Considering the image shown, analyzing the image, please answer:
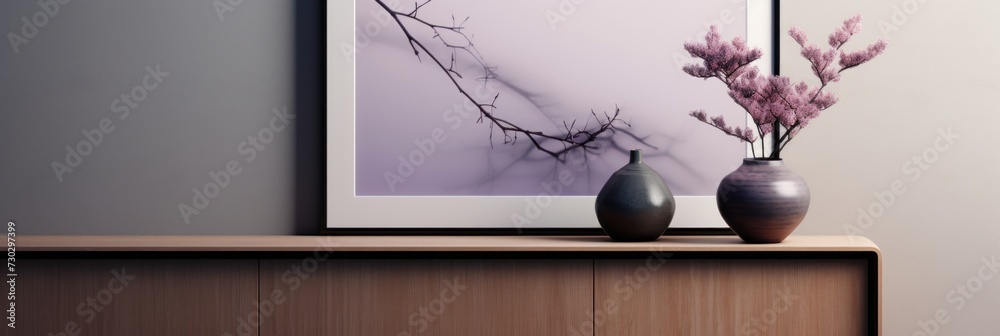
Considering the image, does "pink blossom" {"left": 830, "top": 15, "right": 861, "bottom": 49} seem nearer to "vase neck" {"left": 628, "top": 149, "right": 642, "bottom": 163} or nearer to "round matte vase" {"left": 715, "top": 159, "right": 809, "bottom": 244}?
"round matte vase" {"left": 715, "top": 159, "right": 809, "bottom": 244}

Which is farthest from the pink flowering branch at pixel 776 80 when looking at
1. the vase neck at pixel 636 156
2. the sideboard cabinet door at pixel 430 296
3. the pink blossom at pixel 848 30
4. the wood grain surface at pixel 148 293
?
the wood grain surface at pixel 148 293

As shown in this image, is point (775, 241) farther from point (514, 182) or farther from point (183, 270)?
point (183, 270)

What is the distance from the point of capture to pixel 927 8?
1.69m

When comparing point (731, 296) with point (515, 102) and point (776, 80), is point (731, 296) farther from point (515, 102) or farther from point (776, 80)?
point (515, 102)

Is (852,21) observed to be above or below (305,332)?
above

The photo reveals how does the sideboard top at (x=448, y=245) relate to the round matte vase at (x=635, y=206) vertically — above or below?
below

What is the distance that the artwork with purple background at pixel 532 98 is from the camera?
169 cm

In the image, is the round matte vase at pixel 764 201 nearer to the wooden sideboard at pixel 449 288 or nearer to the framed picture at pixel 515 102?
the wooden sideboard at pixel 449 288

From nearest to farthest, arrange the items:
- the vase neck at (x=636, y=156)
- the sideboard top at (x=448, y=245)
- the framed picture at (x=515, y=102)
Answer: the sideboard top at (x=448, y=245) → the vase neck at (x=636, y=156) → the framed picture at (x=515, y=102)

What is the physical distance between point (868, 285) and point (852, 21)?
55cm

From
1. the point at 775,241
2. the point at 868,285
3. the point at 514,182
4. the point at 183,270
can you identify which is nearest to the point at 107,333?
the point at 183,270

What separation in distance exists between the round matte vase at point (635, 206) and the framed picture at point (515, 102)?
178mm

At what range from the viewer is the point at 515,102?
1.69m

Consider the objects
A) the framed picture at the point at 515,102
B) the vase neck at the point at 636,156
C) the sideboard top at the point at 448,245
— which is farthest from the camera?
the framed picture at the point at 515,102
